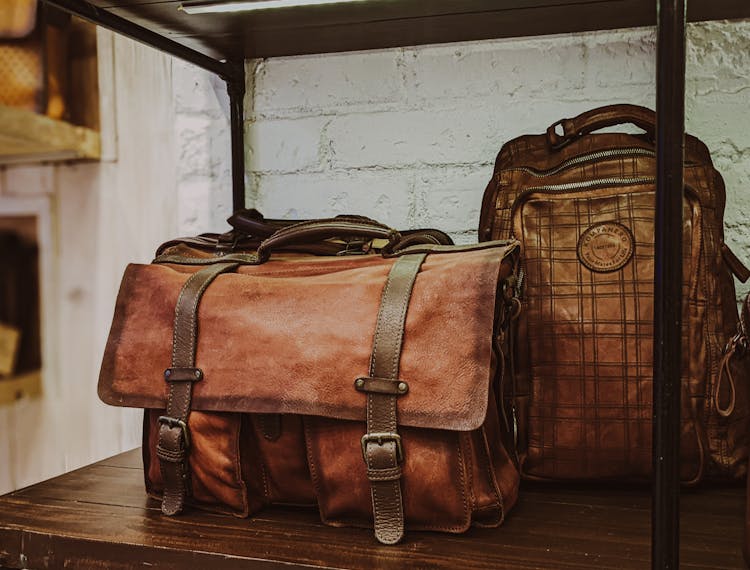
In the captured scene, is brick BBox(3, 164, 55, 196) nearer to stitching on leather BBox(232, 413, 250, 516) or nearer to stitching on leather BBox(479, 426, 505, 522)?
stitching on leather BBox(232, 413, 250, 516)

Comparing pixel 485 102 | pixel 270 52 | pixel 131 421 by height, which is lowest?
pixel 131 421

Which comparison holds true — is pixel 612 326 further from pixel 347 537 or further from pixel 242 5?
pixel 242 5

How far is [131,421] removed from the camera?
1.45 m

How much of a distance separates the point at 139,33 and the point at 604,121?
0.65 metres

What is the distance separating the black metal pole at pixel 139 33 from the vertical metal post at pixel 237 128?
2cm

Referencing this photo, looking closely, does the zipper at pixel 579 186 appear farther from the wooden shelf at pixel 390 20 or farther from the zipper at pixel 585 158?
the wooden shelf at pixel 390 20

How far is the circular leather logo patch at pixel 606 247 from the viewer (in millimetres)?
914

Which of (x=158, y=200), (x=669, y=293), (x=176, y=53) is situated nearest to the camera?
(x=669, y=293)

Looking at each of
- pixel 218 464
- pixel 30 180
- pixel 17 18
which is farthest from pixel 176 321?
pixel 17 18

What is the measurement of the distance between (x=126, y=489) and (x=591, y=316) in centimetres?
64

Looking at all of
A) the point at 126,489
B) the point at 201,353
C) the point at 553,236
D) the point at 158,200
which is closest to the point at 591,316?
the point at 553,236

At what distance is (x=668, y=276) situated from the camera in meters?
0.62

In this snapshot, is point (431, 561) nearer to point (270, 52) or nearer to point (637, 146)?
point (637, 146)

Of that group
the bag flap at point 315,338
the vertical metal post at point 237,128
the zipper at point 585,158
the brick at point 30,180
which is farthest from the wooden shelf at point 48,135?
the zipper at point 585,158
